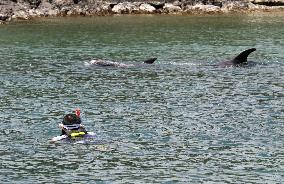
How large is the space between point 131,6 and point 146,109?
78547 mm

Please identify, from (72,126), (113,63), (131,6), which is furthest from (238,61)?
(131,6)

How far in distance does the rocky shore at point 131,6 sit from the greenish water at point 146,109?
103 feet

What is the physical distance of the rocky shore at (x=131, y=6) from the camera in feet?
391

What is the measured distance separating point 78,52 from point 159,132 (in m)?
37.5

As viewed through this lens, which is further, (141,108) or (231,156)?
(141,108)

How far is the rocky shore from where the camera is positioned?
119125 millimetres

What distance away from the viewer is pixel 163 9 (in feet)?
404

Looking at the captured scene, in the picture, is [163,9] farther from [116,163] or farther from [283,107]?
[116,163]

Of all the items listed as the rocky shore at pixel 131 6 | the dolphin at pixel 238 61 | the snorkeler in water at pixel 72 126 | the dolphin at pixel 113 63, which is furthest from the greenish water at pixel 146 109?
the rocky shore at pixel 131 6

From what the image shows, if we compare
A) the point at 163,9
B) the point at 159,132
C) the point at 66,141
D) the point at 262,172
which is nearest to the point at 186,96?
the point at 159,132

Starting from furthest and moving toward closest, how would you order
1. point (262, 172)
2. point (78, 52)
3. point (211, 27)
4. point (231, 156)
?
point (211, 27), point (78, 52), point (231, 156), point (262, 172)

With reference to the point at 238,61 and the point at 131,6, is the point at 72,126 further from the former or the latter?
the point at 131,6

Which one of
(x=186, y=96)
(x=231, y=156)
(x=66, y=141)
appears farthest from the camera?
(x=186, y=96)

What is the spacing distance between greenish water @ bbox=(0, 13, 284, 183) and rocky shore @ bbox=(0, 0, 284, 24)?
31505mm
